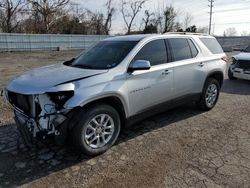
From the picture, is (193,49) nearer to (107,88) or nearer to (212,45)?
(212,45)

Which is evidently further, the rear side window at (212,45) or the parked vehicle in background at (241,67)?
the parked vehicle in background at (241,67)

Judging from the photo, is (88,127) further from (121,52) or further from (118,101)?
(121,52)

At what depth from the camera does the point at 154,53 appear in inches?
176

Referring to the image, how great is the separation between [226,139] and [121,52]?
233cm

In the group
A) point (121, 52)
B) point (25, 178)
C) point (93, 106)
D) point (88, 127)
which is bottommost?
point (25, 178)

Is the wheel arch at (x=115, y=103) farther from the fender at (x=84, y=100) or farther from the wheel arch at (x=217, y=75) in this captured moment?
the wheel arch at (x=217, y=75)

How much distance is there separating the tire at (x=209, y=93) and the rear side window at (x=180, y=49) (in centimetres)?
90

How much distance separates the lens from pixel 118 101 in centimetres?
383

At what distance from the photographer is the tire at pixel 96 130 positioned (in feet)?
11.3

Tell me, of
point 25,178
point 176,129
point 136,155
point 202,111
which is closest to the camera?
point 25,178

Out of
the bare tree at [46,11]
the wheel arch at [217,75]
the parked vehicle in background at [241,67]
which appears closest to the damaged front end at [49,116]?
the wheel arch at [217,75]

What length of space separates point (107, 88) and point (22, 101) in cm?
122

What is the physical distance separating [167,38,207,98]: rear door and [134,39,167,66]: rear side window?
234mm

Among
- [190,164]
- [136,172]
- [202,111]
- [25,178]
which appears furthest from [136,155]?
[202,111]
